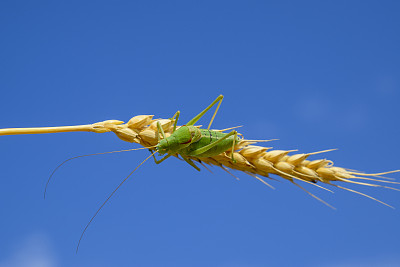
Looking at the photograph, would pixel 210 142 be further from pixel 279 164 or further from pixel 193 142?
pixel 279 164

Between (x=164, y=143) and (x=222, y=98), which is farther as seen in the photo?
(x=222, y=98)

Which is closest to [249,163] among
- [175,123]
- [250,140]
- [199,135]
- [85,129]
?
[250,140]

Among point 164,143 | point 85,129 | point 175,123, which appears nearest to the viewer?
point 85,129

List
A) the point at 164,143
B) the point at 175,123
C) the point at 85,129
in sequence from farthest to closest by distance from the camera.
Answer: the point at 175,123
the point at 164,143
the point at 85,129

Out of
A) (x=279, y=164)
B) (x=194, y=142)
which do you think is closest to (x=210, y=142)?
(x=194, y=142)

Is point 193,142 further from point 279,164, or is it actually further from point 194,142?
point 279,164

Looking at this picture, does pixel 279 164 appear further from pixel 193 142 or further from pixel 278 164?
pixel 193 142

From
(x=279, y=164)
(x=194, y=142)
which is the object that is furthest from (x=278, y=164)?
(x=194, y=142)

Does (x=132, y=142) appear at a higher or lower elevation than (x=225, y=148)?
lower

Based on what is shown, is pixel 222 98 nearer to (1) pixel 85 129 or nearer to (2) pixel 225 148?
(2) pixel 225 148

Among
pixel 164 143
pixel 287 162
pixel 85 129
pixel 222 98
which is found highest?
pixel 222 98

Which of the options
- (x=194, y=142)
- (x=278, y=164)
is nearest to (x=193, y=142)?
(x=194, y=142)
